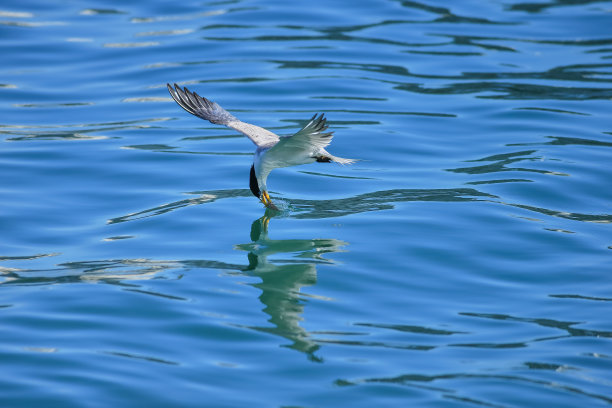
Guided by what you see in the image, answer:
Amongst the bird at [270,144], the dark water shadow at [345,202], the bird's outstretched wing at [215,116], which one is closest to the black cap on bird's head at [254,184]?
the bird at [270,144]

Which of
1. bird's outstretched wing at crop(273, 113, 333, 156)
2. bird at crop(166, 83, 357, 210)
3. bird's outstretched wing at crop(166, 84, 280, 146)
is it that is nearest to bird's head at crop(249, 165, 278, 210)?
bird at crop(166, 83, 357, 210)

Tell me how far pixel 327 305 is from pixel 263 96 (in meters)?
6.69

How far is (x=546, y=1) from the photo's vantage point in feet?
58.1

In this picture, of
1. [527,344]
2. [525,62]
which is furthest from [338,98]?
[527,344]

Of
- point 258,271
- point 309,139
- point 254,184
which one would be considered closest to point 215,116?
point 254,184

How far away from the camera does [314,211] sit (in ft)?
31.8

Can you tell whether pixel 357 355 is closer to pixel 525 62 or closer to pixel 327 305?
pixel 327 305

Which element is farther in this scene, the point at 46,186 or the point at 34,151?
the point at 34,151

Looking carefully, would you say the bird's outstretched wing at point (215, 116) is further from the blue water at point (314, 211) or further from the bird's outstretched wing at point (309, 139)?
the blue water at point (314, 211)

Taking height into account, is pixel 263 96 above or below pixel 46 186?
above

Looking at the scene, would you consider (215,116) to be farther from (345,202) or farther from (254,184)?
(345,202)

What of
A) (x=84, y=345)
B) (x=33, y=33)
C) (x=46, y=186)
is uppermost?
(x=33, y=33)

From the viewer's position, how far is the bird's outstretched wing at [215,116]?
9219 millimetres

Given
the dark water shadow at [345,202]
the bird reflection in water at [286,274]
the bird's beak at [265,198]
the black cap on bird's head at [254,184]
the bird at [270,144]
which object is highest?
the bird at [270,144]
